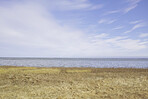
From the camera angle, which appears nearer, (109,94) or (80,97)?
(80,97)

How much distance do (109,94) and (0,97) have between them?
701 cm

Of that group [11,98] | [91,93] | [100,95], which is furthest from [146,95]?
[11,98]

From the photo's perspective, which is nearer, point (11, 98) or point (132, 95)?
point (11, 98)

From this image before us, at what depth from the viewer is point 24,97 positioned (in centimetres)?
822

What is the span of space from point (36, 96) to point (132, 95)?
20.7 ft

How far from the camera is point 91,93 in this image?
9.06 meters

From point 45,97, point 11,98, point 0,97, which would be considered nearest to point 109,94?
point 45,97

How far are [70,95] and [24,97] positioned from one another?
291 cm

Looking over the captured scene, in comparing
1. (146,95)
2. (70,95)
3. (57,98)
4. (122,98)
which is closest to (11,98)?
(57,98)

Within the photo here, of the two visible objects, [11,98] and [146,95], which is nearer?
[11,98]

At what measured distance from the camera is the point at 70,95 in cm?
862

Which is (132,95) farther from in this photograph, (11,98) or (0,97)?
(0,97)

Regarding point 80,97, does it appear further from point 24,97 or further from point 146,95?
point 146,95

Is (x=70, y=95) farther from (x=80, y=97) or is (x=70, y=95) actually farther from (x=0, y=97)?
(x=0, y=97)
